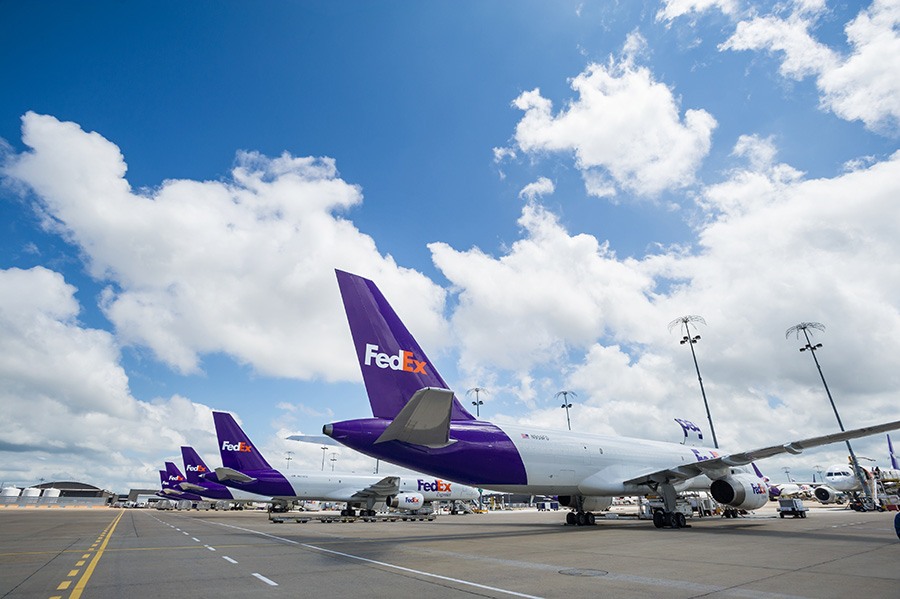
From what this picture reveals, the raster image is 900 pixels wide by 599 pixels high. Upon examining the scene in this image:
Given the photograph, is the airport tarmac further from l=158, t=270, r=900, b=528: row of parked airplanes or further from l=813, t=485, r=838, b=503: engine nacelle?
l=813, t=485, r=838, b=503: engine nacelle

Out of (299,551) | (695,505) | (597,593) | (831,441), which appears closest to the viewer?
(597,593)

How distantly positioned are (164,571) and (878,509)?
46250mm

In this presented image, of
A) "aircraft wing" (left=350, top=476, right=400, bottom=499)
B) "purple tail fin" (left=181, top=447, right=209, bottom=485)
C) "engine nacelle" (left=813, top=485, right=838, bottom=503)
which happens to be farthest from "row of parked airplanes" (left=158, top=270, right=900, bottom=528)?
"purple tail fin" (left=181, top=447, right=209, bottom=485)

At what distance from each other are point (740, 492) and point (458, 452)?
1268 centimetres

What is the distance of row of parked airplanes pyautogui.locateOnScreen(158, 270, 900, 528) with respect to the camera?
12656mm

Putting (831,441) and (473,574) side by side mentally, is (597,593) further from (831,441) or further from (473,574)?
(831,441)

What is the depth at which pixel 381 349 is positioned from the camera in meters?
14.1

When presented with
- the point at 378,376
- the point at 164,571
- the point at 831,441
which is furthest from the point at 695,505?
the point at 164,571

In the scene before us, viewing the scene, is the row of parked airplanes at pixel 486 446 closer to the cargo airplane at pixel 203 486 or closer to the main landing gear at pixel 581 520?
the main landing gear at pixel 581 520

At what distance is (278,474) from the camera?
3612cm

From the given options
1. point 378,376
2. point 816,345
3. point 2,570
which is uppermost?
point 816,345

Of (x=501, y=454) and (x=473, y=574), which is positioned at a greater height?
(x=501, y=454)

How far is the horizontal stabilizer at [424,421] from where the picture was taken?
10.8m

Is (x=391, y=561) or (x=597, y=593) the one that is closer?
(x=597, y=593)
